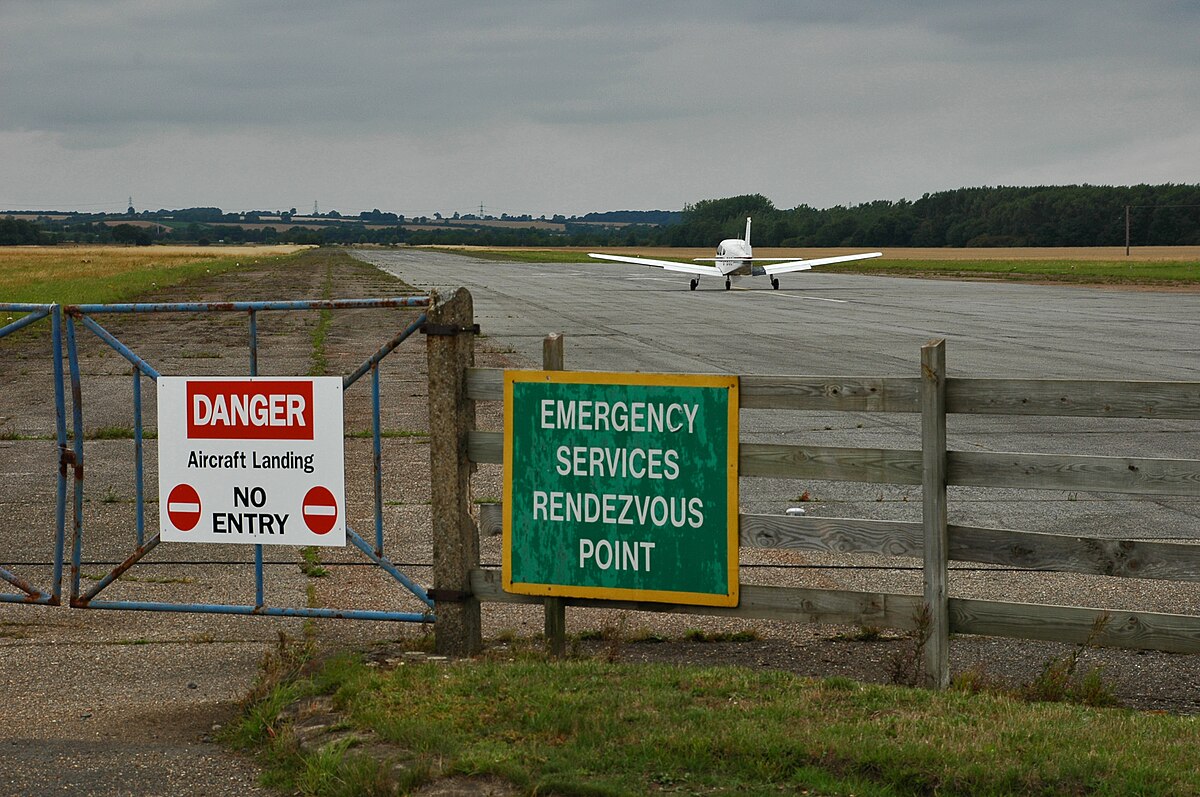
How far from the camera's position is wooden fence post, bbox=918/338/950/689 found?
581 cm

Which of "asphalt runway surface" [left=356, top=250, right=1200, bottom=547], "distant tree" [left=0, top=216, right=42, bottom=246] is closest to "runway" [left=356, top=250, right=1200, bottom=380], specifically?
"asphalt runway surface" [left=356, top=250, right=1200, bottom=547]

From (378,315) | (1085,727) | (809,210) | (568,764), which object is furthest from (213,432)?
(809,210)

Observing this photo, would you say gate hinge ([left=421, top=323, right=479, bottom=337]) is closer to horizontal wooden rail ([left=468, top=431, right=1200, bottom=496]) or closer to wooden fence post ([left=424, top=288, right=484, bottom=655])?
wooden fence post ([left=424, top=288, right=484, bottom=655])

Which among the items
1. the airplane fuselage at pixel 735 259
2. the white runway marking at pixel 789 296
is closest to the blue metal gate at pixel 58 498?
the white runway marking at pixel 789 296

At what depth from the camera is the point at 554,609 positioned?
6316 millimetres

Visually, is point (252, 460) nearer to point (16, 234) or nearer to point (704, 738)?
point (704, 738)

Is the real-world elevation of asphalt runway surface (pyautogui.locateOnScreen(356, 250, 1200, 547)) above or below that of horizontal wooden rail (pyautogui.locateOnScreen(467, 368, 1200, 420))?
below

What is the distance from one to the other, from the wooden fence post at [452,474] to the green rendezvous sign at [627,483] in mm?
296

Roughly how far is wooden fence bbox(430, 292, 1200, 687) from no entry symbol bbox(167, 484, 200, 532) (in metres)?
2.13

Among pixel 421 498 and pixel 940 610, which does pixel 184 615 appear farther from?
pixel 940 610

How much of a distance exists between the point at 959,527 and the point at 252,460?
3504mm

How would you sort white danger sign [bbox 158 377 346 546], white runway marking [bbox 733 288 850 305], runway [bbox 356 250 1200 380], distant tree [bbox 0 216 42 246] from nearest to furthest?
white danger sign [bbox 158 377 346 546] < runway [bbox 356 250 1200 380] < white runway marking [bbox 733 288 850 305] < distant tree [bbox 0 216 42 246]

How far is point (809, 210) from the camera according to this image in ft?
614

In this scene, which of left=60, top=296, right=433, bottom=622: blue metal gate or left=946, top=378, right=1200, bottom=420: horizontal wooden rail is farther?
left=60, top=296, right=433, bottom=622: blue metal gate
